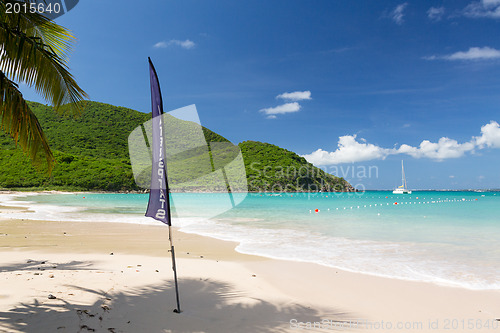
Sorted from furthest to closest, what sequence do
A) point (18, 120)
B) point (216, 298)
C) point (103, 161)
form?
1. point (103, 161)
2. point (216, 298)
3. point (18, 120)

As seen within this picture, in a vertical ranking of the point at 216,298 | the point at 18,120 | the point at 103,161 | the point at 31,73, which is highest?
the point at 103,161

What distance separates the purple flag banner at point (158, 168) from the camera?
3410 millimetres

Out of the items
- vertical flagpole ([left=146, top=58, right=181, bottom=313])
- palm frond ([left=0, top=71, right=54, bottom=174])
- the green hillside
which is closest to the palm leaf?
palm frond ([left=0, top=71, right=54, bottom=174])

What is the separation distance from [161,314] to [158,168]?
201cm

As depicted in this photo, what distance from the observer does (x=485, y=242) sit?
11977mm

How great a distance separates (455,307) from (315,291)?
7.43 ft

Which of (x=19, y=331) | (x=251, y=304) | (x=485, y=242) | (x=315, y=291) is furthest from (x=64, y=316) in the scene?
(x=485, y=242)

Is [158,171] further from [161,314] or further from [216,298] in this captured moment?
[216,298]

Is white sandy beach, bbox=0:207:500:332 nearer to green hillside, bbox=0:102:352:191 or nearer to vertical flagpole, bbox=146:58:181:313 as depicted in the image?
vertical flagpole, bbox=146:58:181:313

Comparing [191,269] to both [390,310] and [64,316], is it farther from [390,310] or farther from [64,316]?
[390,310]

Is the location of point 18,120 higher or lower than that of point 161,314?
higher

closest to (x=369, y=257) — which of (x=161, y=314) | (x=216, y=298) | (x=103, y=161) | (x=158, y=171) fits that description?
(x=216, y=298)

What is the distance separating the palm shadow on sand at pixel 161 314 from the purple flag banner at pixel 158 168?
1.37 m

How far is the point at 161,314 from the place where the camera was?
3.93 meters
